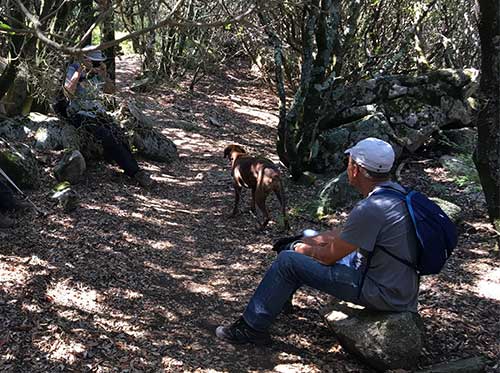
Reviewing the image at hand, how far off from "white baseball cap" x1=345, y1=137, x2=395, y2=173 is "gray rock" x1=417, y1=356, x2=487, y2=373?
138 cm

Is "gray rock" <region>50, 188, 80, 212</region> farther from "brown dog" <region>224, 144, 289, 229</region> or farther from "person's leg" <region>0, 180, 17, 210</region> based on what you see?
"brown dog" <region>224, 144, 289, 229</region>

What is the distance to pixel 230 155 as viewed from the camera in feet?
25.8

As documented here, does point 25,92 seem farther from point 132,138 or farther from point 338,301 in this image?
point 338,301

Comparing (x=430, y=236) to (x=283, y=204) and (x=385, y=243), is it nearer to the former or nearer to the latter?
(x=385, y=243)

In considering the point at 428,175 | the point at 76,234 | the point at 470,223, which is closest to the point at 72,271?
the point at 76,234

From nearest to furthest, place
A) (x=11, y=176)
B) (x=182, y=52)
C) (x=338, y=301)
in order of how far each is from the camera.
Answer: (x=338, y=301) → (x=11, y=176) → (x=182, y=52)

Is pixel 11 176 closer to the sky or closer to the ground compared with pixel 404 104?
closer to the ground

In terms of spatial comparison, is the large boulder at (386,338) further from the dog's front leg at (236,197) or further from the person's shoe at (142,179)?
the person's shoe at (142,179)

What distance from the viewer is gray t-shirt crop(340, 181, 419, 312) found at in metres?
3.48

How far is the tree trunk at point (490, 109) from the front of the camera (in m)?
5.24

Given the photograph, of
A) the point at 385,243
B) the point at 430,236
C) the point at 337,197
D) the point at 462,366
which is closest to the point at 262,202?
the point at 337,197

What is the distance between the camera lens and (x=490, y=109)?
18.0 feet

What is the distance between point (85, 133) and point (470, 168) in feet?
19.9

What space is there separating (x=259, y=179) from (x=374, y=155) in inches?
130
